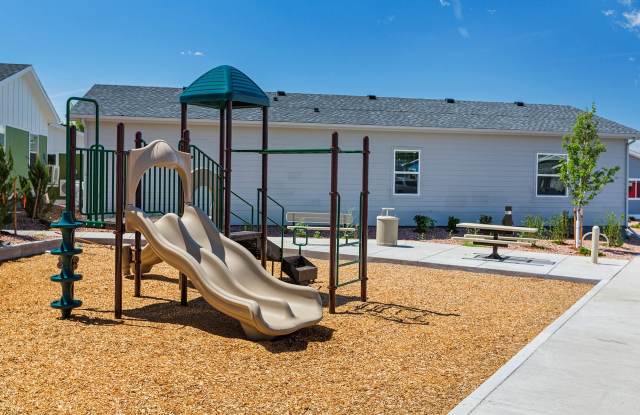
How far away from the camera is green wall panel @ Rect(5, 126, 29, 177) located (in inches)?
779

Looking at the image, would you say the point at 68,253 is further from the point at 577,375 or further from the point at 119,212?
the point at 577,375

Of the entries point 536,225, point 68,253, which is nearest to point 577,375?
point 68,253

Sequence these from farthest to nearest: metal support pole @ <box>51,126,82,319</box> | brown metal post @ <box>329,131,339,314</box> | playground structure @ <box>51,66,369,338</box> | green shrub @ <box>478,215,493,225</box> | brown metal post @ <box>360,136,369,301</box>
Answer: green shrub @ <box>478,215,493,225</box> < brown metal post @ <box>360,136,369,301</box> < brown metal post @ <box>329,131,339,314</box> < metal support pole @ <box>51,126,82,319</box> < playground structure @ <box>51,66,369,338</box>

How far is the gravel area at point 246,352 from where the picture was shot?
14.2ft

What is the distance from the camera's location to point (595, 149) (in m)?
15.4

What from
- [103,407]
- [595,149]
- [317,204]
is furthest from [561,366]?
[317,204]

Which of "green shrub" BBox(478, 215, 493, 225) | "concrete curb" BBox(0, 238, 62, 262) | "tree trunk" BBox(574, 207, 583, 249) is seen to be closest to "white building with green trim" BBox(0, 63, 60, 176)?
"concrete curb" BBox(0, 238, 62, 262)

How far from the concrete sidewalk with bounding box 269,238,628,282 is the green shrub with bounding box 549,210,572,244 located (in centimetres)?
301

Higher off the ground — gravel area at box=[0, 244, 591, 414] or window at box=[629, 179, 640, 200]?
window at box=[629, 179, 640, 200]

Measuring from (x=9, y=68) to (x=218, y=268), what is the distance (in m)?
18.3

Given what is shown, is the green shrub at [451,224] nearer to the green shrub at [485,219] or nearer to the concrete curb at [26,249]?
the green shrub at [485,219]

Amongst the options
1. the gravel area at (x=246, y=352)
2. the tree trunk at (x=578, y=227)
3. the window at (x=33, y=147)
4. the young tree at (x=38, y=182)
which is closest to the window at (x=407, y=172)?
the tree trunk at (x=578, y=227)

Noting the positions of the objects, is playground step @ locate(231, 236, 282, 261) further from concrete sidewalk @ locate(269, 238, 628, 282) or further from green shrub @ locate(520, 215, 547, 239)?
green shrub @ locate(520, 215, 547, 239)

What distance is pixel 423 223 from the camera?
18000mm
